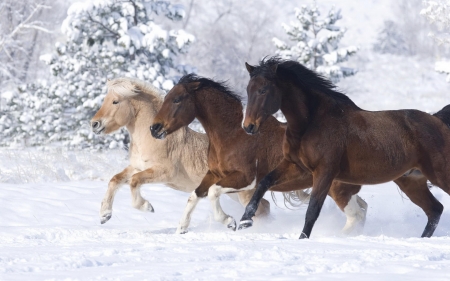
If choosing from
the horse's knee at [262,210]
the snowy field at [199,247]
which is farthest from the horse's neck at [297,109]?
the horse's knee at [262,210]

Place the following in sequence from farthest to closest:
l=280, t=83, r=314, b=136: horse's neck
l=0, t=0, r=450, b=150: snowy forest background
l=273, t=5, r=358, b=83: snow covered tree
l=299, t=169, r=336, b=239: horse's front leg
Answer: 1. l=273, t=5, r=358, b=83: snow covered tree
2. l=0, t=0, r=450, b=150: snowy forest background
3. l=280, t=83, r=314, b=136: horse's neck
4. l=299, t=169, r=336, b=239: horse's front leg

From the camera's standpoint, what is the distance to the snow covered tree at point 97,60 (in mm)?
20359

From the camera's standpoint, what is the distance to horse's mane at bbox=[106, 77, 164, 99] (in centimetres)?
937

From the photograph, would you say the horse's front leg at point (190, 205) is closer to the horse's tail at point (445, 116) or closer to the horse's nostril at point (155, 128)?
the horse's nostril at point (155, 128)

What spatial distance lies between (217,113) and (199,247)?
259 centimetres

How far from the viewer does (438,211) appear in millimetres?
8508

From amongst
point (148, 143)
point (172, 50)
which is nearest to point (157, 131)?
point (148, 143)

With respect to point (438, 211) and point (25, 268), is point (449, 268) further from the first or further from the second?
point (438, 211)

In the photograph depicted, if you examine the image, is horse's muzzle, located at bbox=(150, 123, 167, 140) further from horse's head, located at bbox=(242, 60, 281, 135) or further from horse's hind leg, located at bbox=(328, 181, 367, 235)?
horse's hind leg, located at bbox=(328, 181, 367, 235)

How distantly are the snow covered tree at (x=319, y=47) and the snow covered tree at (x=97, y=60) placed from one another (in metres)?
6.10

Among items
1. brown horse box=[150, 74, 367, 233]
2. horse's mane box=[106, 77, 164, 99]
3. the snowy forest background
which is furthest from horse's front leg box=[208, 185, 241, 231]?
the snowy forest background

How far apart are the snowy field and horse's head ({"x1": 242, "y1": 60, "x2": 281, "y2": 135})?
101 centimetres

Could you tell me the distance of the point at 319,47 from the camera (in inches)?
1054

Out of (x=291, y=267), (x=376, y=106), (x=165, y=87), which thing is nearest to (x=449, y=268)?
(x=291, y=267)
